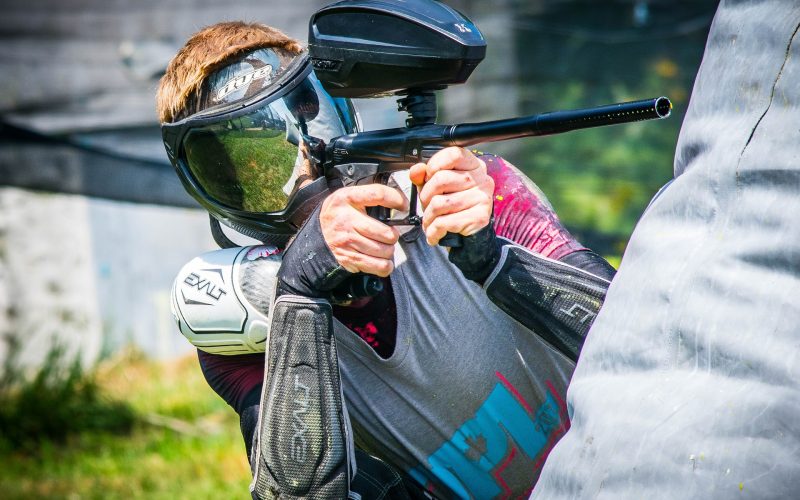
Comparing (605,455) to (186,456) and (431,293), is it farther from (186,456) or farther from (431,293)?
(186,456)

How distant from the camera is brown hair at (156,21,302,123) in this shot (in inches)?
91.5

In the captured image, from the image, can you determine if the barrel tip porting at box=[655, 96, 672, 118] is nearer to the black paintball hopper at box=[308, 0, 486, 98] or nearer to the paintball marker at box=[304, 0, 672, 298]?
the paintball marker at box=[304, 0, 672, 298]

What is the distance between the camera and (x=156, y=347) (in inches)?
→ 212

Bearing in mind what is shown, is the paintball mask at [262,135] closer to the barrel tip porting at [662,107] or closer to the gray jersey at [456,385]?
the gray jersey at [456,385]

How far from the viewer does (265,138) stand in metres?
2.21

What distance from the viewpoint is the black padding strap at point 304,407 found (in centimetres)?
200

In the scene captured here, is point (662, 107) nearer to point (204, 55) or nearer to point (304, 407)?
point (304, 407)

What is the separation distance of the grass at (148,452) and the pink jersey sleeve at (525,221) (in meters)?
2.43

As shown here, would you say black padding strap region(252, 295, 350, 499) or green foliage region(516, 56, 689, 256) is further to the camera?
green foliage region(516, 56, 689, 256)

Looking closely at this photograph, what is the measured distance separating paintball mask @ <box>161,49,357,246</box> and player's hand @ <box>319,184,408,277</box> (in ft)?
0.96

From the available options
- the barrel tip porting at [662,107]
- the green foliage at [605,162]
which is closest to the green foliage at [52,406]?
the green foliage at [605,162]

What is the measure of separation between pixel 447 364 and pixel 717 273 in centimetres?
127

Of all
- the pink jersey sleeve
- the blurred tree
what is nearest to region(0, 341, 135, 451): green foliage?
the blurred tree

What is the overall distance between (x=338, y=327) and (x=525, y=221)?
20.5 inches
